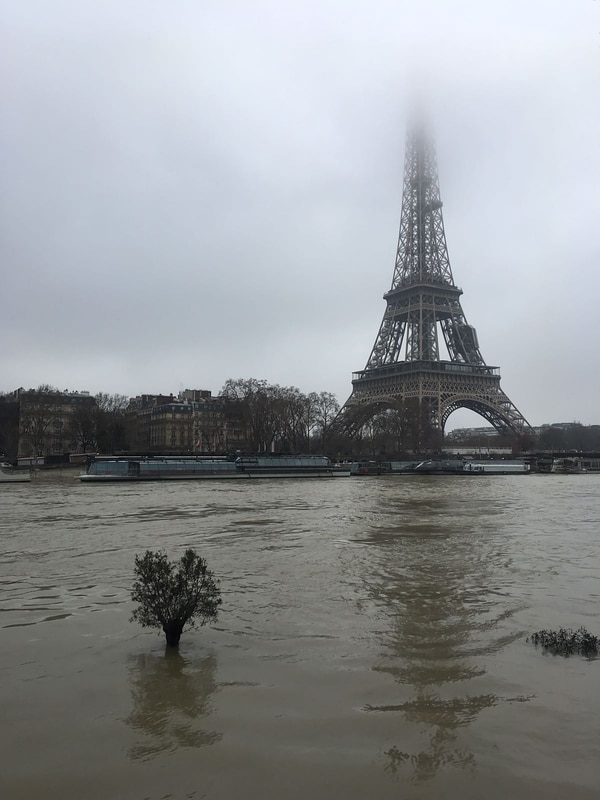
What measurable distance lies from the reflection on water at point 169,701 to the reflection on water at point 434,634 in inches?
58.9

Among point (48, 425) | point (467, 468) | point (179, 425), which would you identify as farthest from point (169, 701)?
point (179, 425)

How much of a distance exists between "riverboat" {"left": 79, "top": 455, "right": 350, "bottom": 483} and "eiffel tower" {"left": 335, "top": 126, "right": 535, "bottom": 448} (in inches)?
1014

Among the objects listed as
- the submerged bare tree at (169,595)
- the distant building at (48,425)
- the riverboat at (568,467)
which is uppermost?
the distant building at (48,425)

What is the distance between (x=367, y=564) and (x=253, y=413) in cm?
6562

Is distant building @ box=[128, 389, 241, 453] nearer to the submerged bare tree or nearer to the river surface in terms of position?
the river surface

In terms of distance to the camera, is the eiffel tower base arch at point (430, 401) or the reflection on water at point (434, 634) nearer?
the reflection on water at point (434, 634)

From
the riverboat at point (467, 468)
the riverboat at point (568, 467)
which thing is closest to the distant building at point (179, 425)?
the riverboat at point (467, 468)

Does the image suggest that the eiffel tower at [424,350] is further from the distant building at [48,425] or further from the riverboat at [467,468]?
the distant building at [48,425]

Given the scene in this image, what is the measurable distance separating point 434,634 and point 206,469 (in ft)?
167

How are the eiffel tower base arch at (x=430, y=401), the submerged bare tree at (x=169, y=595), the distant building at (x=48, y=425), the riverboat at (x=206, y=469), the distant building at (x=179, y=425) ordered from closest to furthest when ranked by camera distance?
the submerged bare tree at (x=169, y=595)
the riverboat at (x=206, y=469)
the distant building at (x=48, y=425)
the eiffel tower base arch at (x=430, y=401)
the distant building at (x=179, y=425)

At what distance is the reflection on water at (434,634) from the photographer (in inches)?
187

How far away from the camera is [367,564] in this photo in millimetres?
13055

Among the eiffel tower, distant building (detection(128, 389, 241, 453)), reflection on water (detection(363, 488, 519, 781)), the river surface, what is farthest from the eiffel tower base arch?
the river surface

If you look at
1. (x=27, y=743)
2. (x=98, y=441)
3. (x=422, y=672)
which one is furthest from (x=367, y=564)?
(x=98, y=441)
